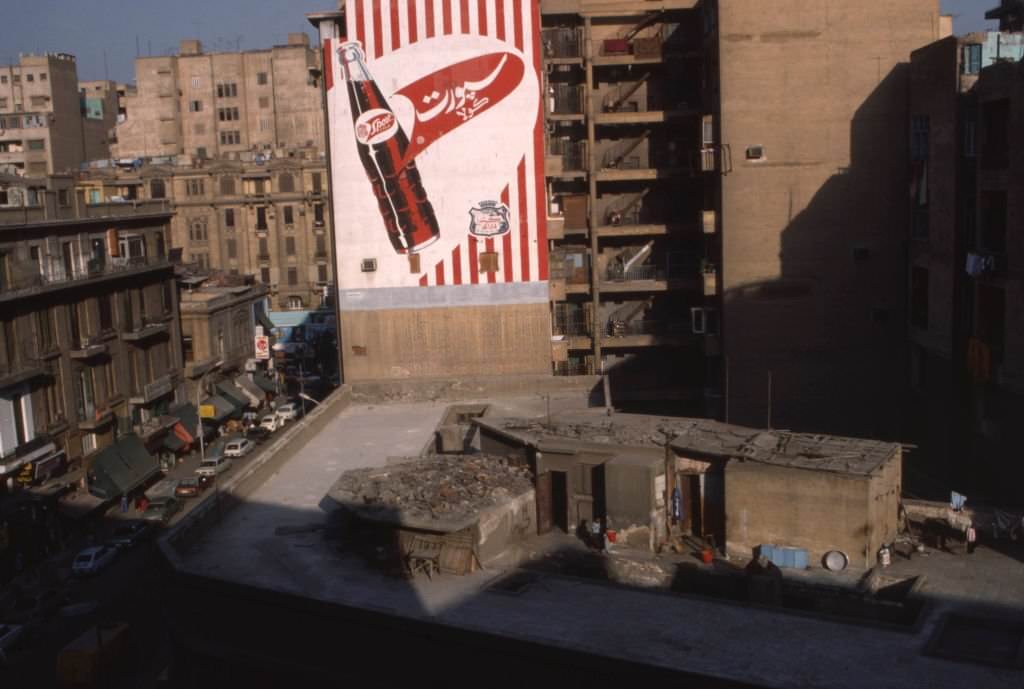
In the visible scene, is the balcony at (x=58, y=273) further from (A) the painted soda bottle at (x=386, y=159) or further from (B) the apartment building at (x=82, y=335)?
(A) the painted soda bottle at (x=386, y=159)

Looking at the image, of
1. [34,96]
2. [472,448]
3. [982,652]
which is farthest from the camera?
[34,96]

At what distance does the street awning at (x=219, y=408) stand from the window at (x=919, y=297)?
34.3m

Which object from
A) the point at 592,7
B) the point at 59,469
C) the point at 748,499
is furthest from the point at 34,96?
the point at 748,499

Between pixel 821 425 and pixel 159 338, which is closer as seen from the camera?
pixel 821 425

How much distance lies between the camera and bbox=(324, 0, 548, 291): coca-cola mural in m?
A: 40.2

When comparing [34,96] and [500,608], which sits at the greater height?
[34,96]

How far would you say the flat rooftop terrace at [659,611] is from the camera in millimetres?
17609

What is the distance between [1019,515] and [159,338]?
41566mm

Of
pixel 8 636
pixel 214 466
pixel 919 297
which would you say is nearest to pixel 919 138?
pixel 919 297

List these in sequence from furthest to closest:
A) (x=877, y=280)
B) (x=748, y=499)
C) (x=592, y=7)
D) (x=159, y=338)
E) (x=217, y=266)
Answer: (x=217, y=266), (x=159, y=338), (x=592, y=7), (x=877, y=280), (x=748, y=499)

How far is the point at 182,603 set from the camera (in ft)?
77.0

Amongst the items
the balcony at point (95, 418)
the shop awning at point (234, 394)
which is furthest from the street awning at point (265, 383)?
the balcony at point (95, 418)

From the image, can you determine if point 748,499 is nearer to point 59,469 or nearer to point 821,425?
point 821,425

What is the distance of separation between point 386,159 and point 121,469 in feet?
55.9
